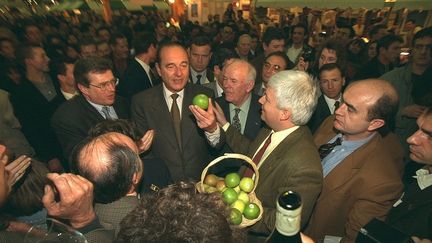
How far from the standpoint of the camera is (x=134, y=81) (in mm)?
4684

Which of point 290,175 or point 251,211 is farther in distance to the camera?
point 290,175

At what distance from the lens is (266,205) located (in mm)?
2182

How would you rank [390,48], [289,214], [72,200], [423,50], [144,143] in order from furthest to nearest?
[390,48] → [423,50] → [144,143] → [72,200] → [289,214]

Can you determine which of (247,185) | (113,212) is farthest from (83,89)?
(247,185)

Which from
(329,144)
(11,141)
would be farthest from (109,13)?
(329,144)

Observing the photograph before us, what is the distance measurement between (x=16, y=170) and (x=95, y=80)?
4.28 feet

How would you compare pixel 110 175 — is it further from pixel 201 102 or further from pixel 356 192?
pixel 356 192

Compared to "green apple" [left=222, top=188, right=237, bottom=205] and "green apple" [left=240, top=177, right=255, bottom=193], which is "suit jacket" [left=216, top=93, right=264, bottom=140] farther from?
"green apple" [left=222, top=188, right=237, bottom=205]

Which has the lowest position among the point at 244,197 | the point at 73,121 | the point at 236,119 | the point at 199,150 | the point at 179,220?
the point at 199,150

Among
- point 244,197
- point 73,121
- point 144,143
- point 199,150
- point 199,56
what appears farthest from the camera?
point 199,56

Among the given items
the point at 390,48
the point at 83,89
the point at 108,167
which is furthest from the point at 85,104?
the point at 390,48

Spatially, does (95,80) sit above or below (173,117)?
above

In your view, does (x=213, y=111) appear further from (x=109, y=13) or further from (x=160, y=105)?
(x=109, y=13)

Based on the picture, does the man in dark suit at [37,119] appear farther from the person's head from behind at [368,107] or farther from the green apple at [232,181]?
the person's head from behind at [368,107]
